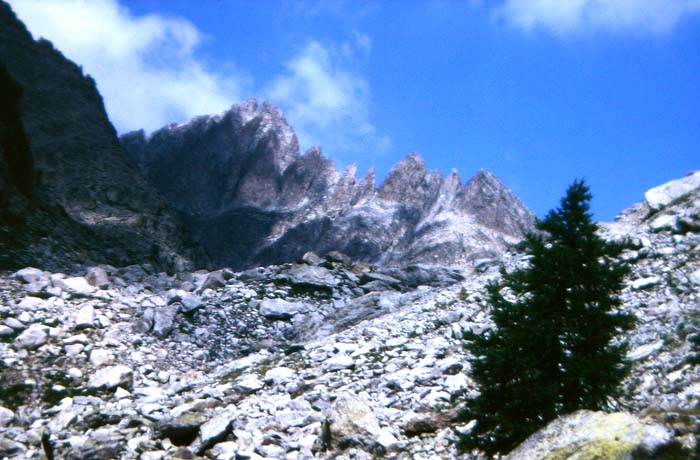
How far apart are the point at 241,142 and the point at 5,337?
165 m

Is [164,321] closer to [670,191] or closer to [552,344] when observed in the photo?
[552,344]

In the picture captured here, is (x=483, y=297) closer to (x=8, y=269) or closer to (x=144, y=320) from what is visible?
(x=144, y=320)

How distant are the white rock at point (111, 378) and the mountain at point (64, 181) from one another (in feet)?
39.2

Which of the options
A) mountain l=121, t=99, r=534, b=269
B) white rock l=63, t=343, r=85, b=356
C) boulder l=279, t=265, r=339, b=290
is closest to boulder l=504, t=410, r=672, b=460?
white rock l=63, t=343, r=85, b=356

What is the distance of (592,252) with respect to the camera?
996cm

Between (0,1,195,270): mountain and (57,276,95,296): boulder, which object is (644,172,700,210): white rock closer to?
(57,276,95,296): boulder

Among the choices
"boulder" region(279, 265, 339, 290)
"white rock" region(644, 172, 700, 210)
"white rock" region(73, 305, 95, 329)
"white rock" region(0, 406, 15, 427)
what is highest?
"white rock" region(644, 172, 700, 210)

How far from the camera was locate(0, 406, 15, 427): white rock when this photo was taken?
14027mm

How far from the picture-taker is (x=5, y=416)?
14.2 m

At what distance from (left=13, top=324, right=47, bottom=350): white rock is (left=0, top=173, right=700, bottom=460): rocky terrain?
0.05m

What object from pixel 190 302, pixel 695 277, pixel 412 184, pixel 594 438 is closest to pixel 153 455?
pixel 594 438

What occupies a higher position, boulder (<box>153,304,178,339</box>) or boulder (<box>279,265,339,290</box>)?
boulder (<box>279,265,339,290</box>)

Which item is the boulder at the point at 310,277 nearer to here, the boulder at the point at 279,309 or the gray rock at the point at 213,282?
the boulder at the point at 279,309

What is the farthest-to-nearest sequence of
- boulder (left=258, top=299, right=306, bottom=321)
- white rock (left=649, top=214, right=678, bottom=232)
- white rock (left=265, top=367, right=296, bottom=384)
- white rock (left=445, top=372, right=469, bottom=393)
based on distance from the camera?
boulder (left=258, top=299, right=306, bottom=321) < white rock (left=649, top=214, right=678, bottom=232) < white rock (left=265, top=367, right=296, bottom=384) < white rock (left=445, top=372, right=469, bottom=393)
